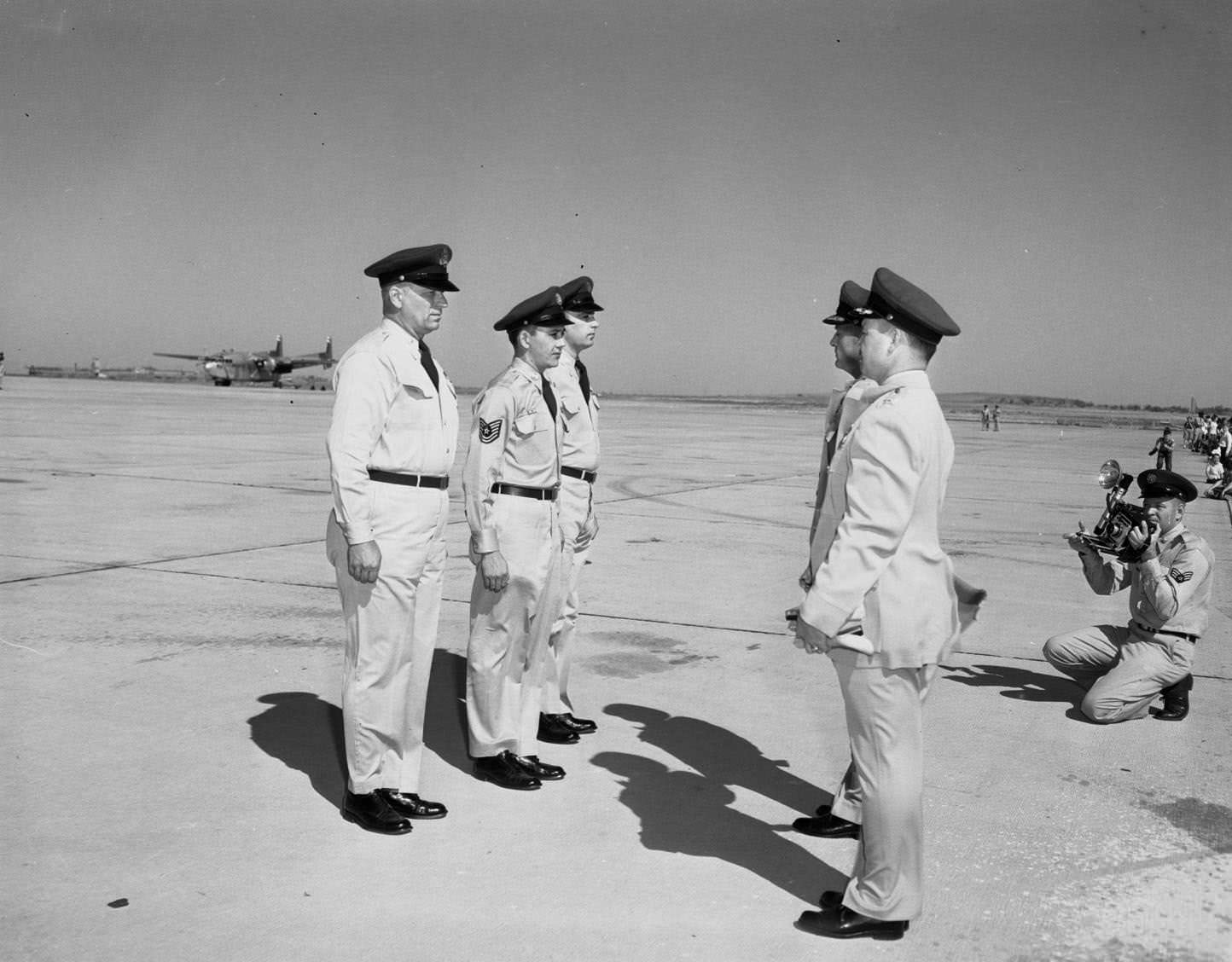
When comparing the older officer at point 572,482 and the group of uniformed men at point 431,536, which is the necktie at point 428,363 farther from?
the older officer at point 572,482

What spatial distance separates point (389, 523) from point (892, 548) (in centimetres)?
185

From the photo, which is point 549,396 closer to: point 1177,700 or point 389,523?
point 389,523

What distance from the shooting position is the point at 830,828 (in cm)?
411

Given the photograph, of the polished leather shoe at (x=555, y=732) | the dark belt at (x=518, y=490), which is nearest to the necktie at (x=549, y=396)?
the dark belt at (x=518, y=490)

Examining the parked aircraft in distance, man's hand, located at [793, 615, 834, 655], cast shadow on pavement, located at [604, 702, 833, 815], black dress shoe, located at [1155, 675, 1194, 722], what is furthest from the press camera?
→ the parked aircraft in distance

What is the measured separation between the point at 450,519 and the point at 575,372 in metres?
7.02

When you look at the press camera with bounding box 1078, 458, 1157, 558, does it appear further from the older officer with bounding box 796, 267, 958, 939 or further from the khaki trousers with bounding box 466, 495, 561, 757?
the khaki trousers with bounding box 466, 495, 561, 757

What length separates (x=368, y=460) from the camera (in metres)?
4.11

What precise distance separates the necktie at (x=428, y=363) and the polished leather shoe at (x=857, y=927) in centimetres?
230

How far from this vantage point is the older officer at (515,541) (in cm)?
460

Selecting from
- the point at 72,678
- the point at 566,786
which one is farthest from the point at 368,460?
the point at 72,678

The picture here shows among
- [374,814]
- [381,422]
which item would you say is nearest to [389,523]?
[381,422]

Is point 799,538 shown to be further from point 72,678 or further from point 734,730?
point 72,678

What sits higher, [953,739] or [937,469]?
[937,469]
